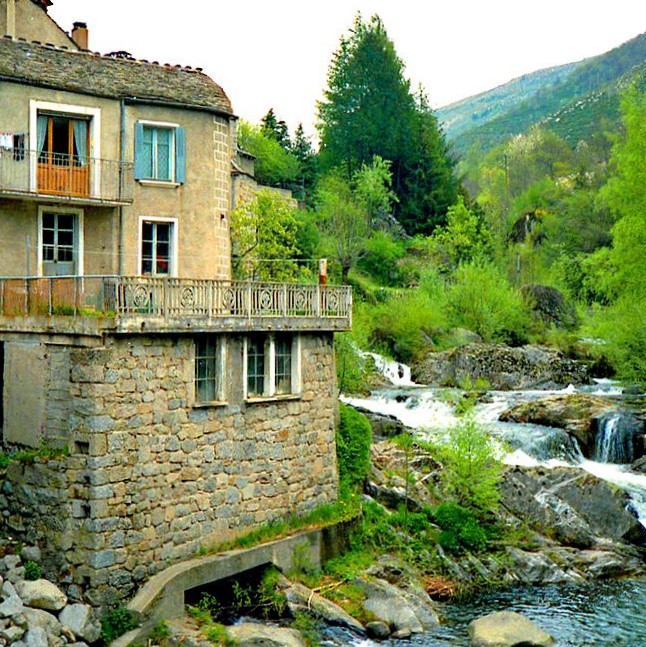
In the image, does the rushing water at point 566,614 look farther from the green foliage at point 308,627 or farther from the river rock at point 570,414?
the river rock at point 570,414

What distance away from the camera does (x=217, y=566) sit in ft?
61.3

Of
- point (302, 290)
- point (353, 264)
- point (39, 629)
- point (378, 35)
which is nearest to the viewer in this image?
point (39, 629)

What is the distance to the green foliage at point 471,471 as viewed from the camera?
24.4 m

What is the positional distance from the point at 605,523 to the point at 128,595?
44.1 ft

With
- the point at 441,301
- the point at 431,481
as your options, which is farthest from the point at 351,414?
the point at 441,301

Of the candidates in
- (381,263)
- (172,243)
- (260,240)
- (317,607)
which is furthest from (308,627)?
(381,263)

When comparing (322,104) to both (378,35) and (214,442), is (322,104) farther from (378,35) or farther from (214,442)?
(214,442)

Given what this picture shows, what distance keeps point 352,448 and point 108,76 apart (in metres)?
11.2

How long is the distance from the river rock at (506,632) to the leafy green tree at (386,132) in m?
53.6

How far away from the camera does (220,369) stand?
19.6m

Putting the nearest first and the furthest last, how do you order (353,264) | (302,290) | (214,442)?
1. (214,442)
2. (302,290)
3. (353,264)

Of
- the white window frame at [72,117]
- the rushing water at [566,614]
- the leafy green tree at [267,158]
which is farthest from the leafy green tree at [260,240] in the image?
the leafy green tree at [267,158]

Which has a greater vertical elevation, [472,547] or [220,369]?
[220,369]

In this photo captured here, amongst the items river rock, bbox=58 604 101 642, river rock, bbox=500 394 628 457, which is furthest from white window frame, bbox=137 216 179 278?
river rock, bbox=500 394 628 457
